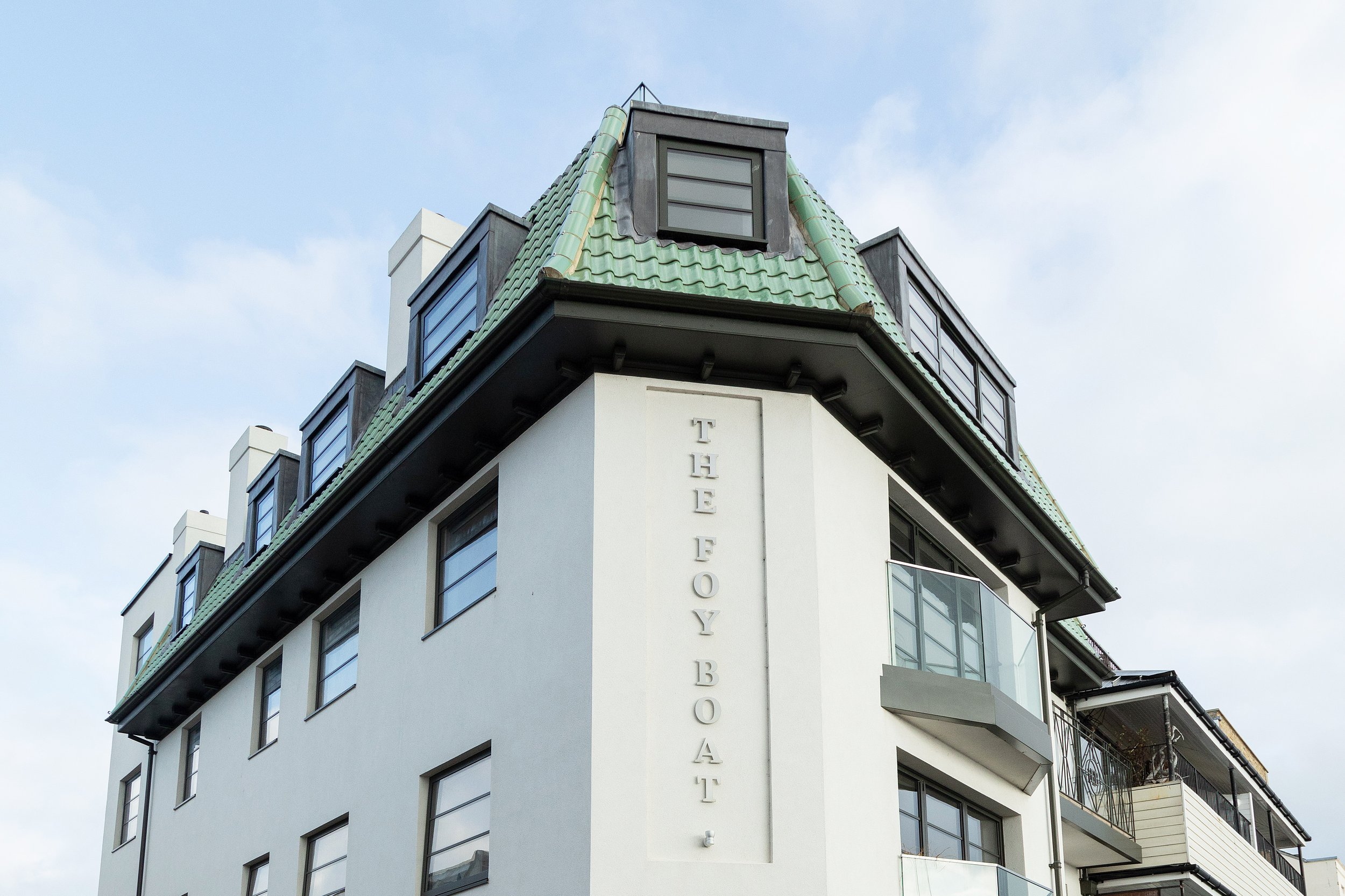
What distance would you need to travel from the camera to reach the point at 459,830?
15.0m

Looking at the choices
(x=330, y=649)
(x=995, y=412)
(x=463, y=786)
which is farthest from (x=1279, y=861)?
(x=463, y=786)

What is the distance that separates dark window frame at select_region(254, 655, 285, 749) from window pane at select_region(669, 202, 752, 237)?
32.2 ft

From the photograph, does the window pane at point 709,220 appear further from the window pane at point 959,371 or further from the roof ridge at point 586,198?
the window pane at point 959,371

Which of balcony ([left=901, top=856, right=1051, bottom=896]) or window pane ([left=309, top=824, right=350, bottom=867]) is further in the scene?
window pane ([left=309, top=824, right=350, bottom=867])

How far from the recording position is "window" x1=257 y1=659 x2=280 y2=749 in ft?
69.7

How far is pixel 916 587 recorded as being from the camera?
15594mm

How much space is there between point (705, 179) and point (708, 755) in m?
6.54

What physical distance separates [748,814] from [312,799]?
783 cm

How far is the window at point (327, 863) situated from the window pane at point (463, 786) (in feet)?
8.03

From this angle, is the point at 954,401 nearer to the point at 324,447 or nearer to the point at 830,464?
the point at 830,464

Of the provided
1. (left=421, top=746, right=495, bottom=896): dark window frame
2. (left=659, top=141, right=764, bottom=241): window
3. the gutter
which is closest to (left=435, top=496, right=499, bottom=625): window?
(left=421, top=746, right=495, bottom=896): dark window frame

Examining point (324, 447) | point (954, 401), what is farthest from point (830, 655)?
point (324, 447)

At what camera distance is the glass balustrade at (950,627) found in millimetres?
15430

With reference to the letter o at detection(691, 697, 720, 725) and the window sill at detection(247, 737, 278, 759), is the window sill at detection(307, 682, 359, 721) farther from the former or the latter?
the letter o at detection(691, 697, 720, 725)
